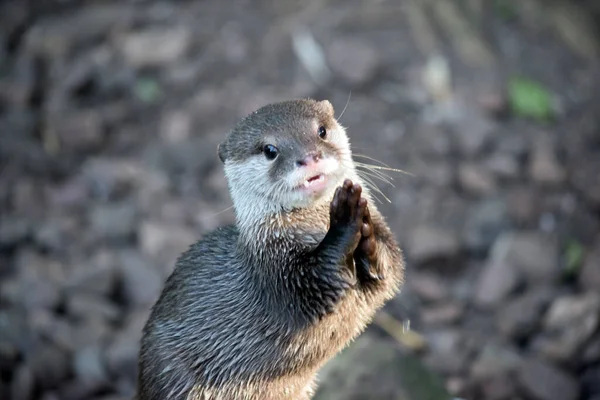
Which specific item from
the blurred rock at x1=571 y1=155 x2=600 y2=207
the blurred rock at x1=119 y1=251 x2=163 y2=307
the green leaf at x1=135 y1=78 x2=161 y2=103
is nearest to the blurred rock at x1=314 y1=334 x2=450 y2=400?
the blurred rock at x1=119 y1=251 x2=163 y2=307

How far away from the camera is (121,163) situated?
4.70 metres

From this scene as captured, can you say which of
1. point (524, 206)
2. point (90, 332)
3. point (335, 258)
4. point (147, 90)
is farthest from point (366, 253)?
point (147, 90)

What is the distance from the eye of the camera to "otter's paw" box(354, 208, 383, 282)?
2.28m

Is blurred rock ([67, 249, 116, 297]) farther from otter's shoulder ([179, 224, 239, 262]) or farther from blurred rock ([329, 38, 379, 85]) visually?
blurred rock ([329, 38, 379, 85])

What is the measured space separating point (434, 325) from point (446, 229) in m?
0.61

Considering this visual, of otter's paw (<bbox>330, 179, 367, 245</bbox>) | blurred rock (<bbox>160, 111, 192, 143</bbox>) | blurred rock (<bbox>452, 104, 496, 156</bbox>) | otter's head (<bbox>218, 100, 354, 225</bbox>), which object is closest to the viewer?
otter's paw (<bbox>330, 179, 367, 245</bbox>)

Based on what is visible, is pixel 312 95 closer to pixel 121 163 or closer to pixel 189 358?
pixel 121 163

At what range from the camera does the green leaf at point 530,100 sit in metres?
4.78

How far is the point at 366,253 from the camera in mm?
2338

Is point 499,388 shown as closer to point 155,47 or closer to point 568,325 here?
point 568,325

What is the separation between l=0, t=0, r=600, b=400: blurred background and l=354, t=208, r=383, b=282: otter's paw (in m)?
0.71

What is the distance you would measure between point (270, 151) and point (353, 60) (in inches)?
110

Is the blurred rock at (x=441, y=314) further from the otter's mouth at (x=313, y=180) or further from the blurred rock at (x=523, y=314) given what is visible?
the otter's mouth at (x=313, y=180)

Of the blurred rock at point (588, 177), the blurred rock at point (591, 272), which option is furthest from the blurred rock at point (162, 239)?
the blurred rock at point (588, 177)
